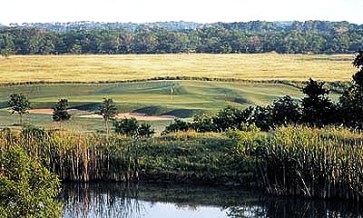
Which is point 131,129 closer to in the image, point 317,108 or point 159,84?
point 317,108

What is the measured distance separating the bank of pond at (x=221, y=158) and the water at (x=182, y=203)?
1.64 ft

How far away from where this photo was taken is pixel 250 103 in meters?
51.8

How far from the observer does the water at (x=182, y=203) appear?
2320cm

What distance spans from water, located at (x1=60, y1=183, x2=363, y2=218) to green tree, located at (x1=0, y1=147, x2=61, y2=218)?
31.1 feet

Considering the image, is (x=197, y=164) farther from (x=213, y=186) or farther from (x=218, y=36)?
(x=218, y=36)

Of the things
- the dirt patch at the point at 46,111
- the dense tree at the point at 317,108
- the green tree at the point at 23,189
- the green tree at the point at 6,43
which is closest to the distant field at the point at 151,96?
the dirt patch at the point at 46,111

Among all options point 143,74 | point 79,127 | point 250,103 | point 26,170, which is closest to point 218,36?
point 143,74

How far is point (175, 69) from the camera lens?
7956 centimetres

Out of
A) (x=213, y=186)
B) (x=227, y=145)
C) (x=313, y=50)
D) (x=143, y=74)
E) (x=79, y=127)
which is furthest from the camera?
(x=313, y=50)

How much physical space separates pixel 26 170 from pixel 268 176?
13.3 metres

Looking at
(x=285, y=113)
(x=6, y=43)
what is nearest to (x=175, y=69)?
(x=6, y=43)

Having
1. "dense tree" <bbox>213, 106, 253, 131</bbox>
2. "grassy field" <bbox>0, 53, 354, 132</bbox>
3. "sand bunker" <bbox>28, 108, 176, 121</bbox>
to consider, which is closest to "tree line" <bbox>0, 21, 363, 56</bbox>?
"grassy field" <bbox>0, 53, 354, 132</bbox>

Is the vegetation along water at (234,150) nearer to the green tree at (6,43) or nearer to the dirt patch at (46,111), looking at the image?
the dirt patch at (46,111)

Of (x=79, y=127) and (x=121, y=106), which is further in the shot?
(x=121, y=106)
